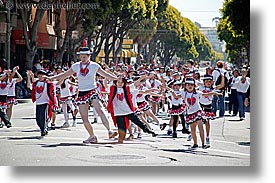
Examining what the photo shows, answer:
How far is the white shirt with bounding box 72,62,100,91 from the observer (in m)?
10.9

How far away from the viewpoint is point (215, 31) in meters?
11.8

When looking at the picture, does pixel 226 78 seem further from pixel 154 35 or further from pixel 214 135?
pixel 154 35

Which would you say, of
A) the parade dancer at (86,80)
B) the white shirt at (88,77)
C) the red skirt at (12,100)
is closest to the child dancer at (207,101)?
the parade dancer at (86,80)

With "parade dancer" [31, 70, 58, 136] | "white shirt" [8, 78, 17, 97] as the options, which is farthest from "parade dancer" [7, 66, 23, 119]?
"parade dancer" [31, 70, 58, 136]

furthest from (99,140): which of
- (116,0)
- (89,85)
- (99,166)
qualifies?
(116,0)

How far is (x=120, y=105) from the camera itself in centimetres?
1112

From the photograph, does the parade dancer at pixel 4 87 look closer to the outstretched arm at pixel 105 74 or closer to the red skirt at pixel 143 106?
the red skirt at pixel 143 106

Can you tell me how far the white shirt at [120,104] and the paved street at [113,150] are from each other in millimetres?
465

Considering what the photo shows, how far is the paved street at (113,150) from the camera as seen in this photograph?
9695 mm

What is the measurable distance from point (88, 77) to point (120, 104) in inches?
27.2

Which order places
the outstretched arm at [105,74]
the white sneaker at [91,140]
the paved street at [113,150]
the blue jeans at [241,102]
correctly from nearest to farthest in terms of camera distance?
the paved street at [113,150], the outstretched arm at [105,74], the white sneaker at [91,140], the blue jeans at [241,102]

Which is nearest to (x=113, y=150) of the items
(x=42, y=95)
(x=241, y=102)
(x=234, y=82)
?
(x=42, y=95)
